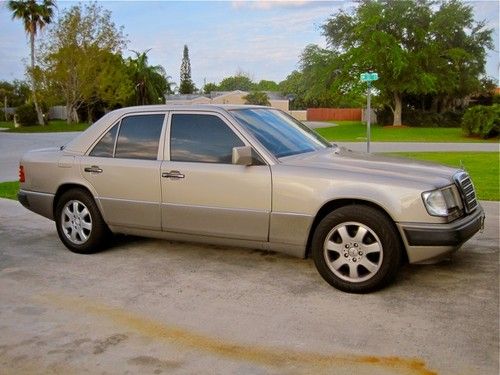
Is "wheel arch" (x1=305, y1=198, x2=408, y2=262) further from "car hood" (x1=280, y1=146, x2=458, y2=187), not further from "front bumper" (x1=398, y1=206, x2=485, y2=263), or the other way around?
"car hood" (x1=280, y1=146, x2=458, y2=187)

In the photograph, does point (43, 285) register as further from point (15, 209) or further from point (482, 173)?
point (482, 173)

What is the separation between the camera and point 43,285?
5016 mm

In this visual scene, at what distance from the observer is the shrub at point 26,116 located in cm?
4578

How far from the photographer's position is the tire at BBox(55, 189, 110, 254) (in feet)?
19.4

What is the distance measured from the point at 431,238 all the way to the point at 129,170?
10.0 ft

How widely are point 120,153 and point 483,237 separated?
435 centimetres

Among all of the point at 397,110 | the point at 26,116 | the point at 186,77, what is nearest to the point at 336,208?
the point at 397,110

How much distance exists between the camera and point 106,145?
592 cm

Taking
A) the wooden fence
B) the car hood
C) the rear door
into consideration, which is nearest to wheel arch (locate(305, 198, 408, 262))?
the car hood

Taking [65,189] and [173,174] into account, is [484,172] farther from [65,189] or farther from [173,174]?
[65,189]

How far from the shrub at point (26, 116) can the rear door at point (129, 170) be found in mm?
43840

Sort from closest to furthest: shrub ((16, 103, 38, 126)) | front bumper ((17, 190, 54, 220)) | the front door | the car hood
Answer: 1. the car hood
2. the front door
3. front bumper ((17, 190, 54, 220))
4. shrub ((16, 103, 38, 126))

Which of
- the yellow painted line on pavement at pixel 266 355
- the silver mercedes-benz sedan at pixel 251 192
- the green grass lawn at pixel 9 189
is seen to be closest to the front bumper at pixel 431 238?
the silver mercedes-benz sedan at pixel 251 192

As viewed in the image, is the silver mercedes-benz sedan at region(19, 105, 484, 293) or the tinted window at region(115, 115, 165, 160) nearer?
the silver mercedes-benz sedan at region(19, 105, 484, 293)
